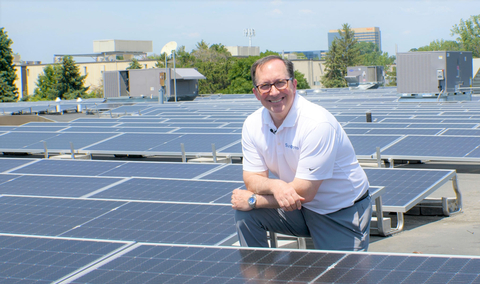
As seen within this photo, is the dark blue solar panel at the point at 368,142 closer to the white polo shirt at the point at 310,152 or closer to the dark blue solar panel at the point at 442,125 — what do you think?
the dark blue solar panel at the point at 442,125

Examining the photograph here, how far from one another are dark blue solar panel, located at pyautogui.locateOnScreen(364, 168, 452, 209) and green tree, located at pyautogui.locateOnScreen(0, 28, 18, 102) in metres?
59.9

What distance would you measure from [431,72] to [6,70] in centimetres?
5272

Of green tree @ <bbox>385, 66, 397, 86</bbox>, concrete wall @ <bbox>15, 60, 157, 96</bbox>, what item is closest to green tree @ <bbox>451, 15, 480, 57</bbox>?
green tree @ <bbox>385, 66, 397, 86</bbox>

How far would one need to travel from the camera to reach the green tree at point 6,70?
205 ft

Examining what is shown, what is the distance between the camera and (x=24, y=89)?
94312 millimetres

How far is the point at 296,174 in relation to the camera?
13.4 feet

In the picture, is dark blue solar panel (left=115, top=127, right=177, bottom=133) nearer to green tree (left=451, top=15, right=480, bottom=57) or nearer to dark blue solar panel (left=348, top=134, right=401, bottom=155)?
dark blue solar panel (left=348, top=134, right=401, bottom=155)

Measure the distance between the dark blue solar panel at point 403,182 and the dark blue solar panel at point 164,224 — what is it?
2.80 m

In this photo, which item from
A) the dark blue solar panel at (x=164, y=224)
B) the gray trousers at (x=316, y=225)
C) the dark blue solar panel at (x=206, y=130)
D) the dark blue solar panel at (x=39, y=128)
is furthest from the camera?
the dark blue solar panel at (x=39, y=128)

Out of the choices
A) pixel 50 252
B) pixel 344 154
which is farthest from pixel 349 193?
pixel 50 252

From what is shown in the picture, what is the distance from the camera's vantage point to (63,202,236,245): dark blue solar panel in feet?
17.9

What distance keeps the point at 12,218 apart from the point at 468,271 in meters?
5.09

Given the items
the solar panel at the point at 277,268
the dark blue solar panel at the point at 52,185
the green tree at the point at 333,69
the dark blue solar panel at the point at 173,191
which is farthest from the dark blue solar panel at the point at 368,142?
the green tree at the point at 333,69

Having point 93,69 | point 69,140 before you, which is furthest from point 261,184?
point 93,69
